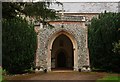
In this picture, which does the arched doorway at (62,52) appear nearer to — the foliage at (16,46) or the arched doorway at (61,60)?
the arched doorway at (61,60)

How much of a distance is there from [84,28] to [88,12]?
7.45 meters

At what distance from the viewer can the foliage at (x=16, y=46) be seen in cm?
1923

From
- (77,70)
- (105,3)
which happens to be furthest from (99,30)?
(105,3)

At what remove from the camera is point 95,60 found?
73.3 feet

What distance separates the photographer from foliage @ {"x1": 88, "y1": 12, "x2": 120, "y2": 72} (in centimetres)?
2094

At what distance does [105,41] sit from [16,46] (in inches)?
285

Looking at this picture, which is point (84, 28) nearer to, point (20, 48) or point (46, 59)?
point (46, 59)

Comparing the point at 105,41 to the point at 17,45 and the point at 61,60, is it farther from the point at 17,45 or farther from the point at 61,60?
the point at 61,60

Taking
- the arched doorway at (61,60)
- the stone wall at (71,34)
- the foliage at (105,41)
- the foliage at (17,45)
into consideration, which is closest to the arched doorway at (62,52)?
the arched doorway at (61,60)

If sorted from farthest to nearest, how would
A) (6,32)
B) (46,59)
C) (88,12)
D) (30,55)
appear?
(88,12) < (46,59) < (30,55) < (6,32)

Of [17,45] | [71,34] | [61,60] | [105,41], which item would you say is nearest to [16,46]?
[17,45]

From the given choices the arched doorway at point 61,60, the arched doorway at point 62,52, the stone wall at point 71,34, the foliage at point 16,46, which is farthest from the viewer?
the arched doorway at point 61,60

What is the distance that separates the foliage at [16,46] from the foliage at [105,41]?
5485 millimetres

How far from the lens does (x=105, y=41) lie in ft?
70.2
